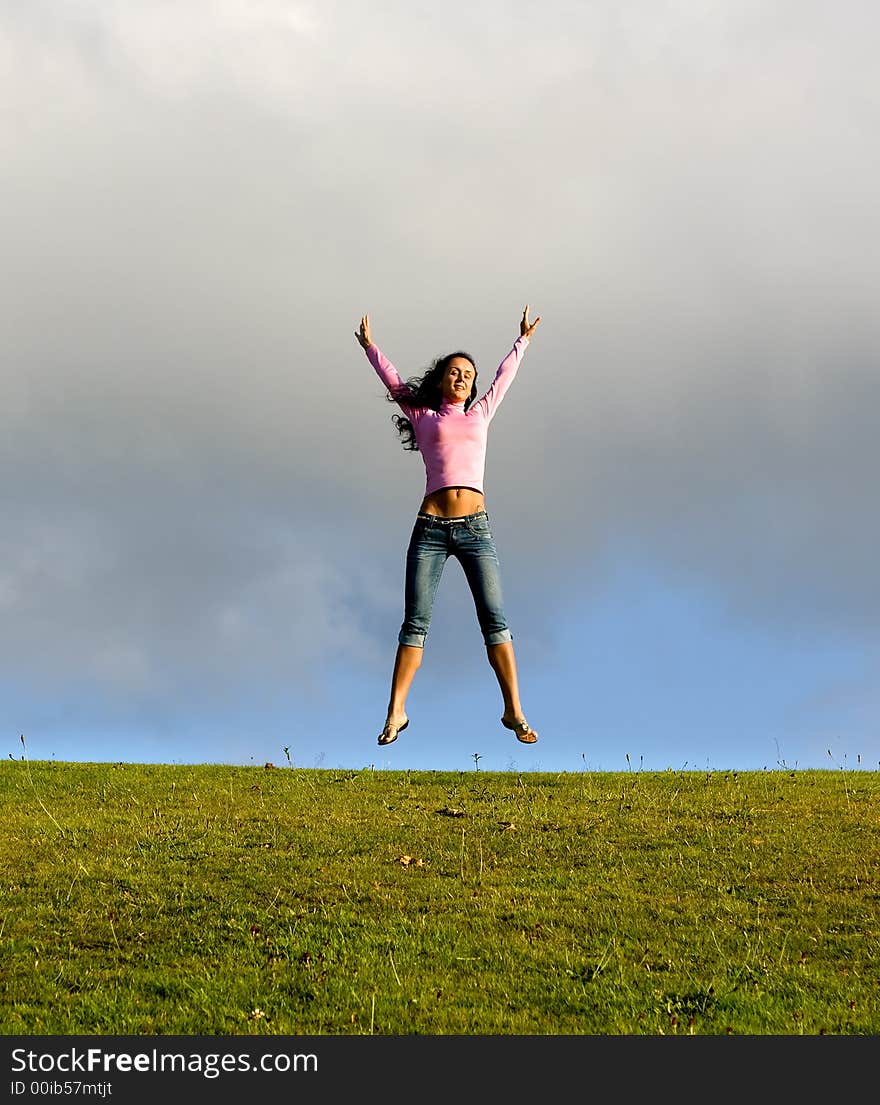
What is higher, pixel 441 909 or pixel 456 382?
pixel 456 382

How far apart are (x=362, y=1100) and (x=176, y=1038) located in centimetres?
226

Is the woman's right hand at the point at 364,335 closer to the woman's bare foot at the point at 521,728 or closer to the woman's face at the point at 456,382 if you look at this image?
the woman's face at the point at 456,382

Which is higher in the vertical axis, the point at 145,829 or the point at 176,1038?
the point at 145,829

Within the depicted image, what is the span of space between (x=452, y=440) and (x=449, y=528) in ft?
3.09

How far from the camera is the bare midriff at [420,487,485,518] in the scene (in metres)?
11.9

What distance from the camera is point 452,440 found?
39.2 ft

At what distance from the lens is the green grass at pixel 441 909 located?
36.4 feet

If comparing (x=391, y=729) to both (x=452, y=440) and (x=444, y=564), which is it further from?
(x=452, y=440)

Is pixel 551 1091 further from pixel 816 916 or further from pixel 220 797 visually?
pixel 220 797

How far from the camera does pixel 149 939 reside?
13.5m

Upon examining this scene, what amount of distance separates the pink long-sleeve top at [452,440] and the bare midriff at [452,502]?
54 mm

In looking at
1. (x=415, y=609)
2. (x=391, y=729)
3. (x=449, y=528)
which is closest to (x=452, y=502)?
(x=449, y=528)

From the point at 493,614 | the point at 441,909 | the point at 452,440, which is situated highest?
the point at 452,440

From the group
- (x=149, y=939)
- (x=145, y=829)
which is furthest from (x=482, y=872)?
(x=145, y=829)
